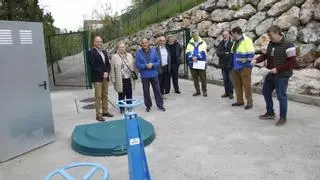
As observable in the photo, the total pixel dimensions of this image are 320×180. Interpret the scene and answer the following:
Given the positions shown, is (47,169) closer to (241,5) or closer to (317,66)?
(317,66)

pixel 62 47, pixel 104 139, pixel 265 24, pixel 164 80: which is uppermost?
pixel 265 24

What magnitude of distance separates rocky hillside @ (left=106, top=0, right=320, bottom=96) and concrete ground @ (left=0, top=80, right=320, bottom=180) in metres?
1.75

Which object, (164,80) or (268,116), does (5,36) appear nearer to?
(268,116)

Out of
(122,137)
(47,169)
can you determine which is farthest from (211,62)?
(47,169)

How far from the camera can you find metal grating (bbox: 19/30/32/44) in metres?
5.45

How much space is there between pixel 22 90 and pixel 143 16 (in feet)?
55.6

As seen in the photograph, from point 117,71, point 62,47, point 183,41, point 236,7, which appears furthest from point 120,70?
point 62,47

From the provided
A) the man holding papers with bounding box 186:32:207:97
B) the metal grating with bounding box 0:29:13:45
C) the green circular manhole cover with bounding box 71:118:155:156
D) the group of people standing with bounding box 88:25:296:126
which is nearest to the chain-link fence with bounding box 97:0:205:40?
the man holding papers with bounding box 186:32:207:97

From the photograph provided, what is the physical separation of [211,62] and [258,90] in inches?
153

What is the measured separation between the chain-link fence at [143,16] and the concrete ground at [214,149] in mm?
10039

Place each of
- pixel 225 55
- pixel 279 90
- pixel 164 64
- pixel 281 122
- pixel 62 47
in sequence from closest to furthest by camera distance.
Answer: pixel 279 90 → pixel 281 122 → pixel 225 55 → pixel 164 64 → pixel 62 47

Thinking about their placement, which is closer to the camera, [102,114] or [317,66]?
[102,114]

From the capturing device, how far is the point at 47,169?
4984 mm

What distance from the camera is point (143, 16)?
2184 centimetres
